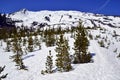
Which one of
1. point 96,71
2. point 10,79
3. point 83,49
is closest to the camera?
point 96,71

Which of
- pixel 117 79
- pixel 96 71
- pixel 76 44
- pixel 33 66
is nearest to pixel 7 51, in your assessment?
pixel 33 66

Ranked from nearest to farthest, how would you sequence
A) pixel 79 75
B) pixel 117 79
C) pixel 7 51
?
pixel 117 79 < pixel 79 75 < pixel 7 51

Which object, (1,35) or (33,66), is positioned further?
(1,35)

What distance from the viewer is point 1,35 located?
94562 millimetres

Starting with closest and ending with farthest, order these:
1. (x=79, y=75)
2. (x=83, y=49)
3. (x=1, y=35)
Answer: (x=79, y=75), (x=83, y=49), (x=1, y=35)

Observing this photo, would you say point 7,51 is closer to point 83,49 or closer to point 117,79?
point 83,49

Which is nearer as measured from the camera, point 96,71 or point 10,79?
point 96,71

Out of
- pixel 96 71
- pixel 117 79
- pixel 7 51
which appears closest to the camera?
pixel 117 79

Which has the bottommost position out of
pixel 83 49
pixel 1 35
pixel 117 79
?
pixel 117 79

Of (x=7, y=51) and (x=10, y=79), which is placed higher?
(x=7, y=51)

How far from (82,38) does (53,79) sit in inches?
524

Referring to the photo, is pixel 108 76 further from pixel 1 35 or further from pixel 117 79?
pixel 1 35

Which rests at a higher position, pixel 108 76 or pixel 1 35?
pixel 1 35

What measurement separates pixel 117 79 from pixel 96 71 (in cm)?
408
